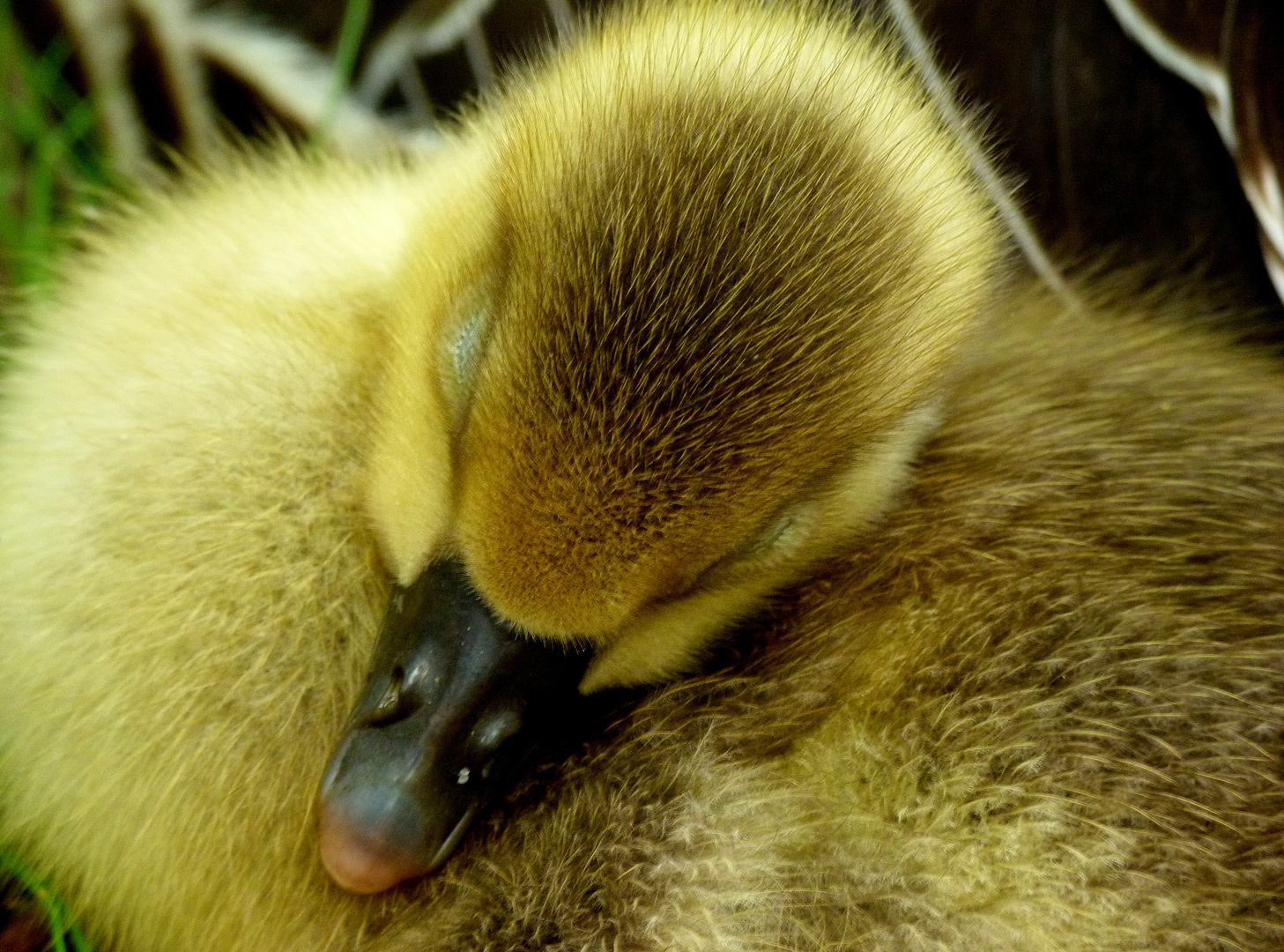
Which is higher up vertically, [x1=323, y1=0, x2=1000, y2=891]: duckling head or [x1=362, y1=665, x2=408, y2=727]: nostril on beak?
[x1=323, y1=0, x2=1000, y2=891]: duckling head

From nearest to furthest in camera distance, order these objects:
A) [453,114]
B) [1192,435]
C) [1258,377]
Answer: [1192,435] → [1258,377] → [453,114]

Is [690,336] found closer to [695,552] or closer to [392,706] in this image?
[695,552]

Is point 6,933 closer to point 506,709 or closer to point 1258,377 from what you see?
point 506,709

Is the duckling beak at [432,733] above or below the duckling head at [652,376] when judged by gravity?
below

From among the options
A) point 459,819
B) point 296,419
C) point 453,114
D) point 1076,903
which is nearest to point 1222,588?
point 1076,903

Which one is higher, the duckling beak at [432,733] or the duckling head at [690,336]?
the duckling head at [690,336]

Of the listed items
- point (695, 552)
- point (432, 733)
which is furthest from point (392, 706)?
point (695, 552)
